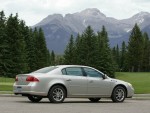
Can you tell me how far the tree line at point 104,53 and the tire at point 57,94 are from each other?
6821 centimetres

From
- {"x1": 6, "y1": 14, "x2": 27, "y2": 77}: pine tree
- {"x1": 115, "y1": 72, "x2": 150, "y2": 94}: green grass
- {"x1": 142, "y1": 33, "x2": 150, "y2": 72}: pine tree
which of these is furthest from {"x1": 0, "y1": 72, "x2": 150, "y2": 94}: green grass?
{"x1": 142, "y1": 33, "x2": 150, "y2": 72}: pine tree

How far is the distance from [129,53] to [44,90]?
363 feet

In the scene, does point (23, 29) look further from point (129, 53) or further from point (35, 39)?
point (129, 53)

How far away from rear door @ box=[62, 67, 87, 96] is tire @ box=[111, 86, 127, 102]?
147 centimetres

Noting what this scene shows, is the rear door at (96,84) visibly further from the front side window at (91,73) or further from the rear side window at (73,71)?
the rear side window at (73,71)

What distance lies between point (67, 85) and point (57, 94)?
60cm

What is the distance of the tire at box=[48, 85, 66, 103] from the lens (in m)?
17.9

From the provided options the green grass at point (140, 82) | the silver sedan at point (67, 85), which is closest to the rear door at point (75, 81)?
the silver sedan at point (67, 85)

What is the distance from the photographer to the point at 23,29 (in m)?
90.4

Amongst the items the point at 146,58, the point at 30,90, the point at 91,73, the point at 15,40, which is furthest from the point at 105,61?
the point at 30,90

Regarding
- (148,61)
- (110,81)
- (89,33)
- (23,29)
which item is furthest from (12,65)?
(148,61)

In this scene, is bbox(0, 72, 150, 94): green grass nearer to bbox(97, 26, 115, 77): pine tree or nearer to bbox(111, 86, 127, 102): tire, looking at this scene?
bbox(111, 86, 127, 102): tire

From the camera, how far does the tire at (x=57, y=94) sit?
17861 millimetres

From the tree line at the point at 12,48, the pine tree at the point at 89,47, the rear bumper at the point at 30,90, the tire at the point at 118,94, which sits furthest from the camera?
the pine tree at the point at 89,47
